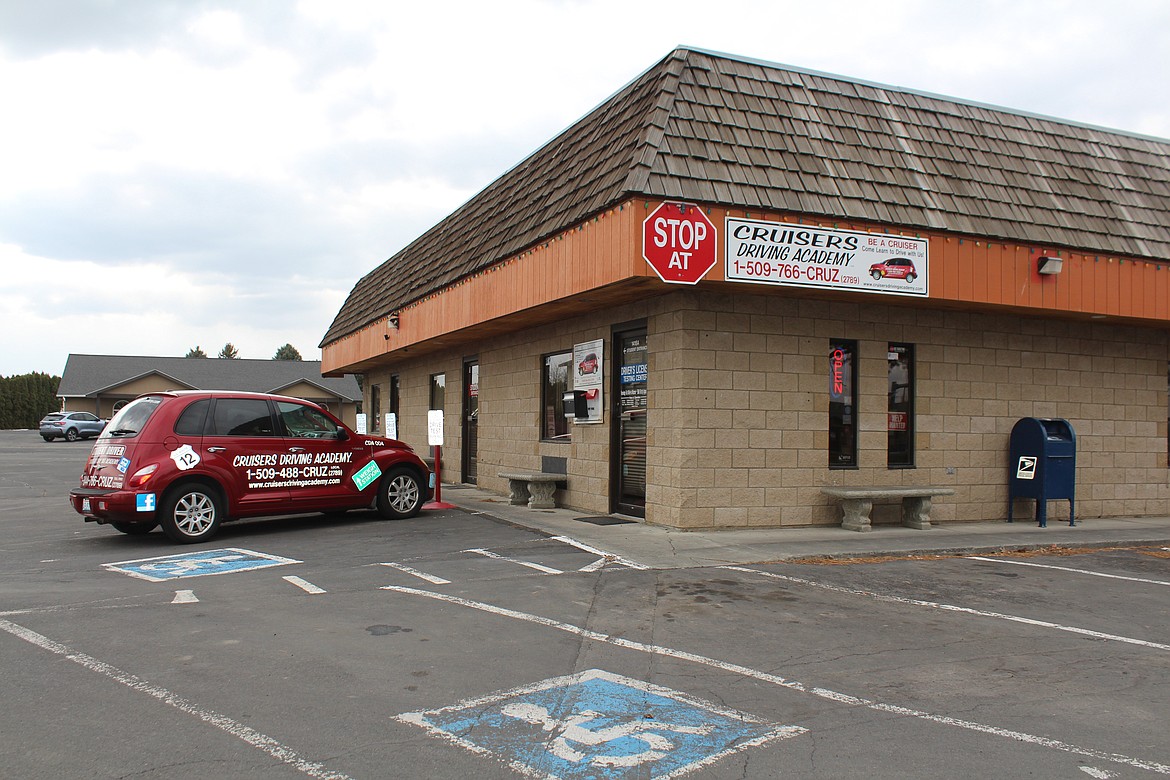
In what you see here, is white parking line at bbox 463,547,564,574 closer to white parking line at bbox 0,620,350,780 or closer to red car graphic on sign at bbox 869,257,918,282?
white parking line at bbox 0,620,350,780

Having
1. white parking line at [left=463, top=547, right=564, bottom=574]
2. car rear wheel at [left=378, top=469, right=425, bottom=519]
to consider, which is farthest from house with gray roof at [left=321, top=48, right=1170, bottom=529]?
white parking line at [left=463, top=547, right=564, bottom=574]

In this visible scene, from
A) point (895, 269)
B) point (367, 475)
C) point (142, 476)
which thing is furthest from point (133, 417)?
point (895, 269)

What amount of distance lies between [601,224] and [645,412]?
9.09ft

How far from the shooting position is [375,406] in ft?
88.3

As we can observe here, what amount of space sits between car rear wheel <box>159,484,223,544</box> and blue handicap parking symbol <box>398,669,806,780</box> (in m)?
6.71

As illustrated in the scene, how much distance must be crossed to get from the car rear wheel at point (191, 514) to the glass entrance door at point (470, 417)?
7814 mm

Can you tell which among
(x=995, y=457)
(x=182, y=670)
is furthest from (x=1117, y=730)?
(x=995, y=457)

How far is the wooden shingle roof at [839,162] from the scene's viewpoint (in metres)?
10.5

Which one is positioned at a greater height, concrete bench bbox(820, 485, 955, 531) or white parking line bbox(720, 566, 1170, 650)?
concrete bench bbox(820, 485, 955, 531)

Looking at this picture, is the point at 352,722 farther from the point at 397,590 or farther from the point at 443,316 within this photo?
the point at 443,316

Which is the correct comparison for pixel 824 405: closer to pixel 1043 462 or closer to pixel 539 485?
pixel 1043 462

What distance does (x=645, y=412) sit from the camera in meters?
11.9

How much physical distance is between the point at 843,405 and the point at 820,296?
1603mm

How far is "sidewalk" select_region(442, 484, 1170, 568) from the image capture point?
9422 mm
